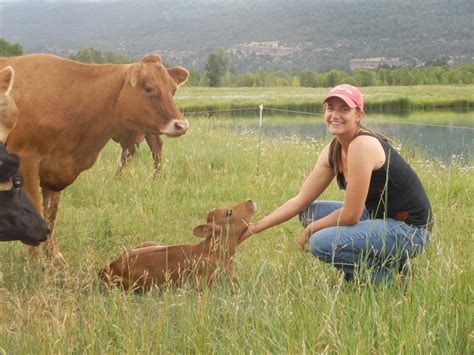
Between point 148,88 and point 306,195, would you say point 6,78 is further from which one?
point 306,195

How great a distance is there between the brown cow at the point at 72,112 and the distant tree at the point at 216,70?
7676 centimetres

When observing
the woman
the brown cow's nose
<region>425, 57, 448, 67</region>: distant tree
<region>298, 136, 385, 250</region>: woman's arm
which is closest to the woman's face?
the woman

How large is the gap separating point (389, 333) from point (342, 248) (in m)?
1.14

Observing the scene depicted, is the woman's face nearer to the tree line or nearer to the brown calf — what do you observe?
the brown calf

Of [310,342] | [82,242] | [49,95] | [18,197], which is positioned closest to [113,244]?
[82,242]

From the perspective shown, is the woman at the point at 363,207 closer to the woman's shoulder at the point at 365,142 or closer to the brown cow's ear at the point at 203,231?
the woman's shoulder at the point at 365,142

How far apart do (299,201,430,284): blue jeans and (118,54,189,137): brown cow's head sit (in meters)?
2.15

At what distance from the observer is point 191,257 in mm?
4977

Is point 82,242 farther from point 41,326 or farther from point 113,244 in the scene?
point 41,326

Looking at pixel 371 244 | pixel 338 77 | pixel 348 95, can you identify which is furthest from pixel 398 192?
pixel 338 77

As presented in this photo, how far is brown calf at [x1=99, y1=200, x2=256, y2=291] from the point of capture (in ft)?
16.0

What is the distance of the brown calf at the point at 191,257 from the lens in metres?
4.88

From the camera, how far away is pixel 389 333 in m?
3.37

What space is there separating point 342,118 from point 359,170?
0.38m
